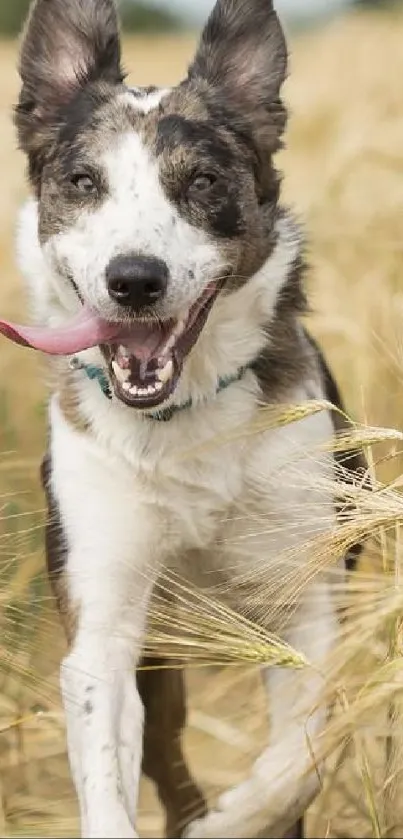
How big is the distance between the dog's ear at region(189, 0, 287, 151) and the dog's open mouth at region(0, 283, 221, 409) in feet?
2.67

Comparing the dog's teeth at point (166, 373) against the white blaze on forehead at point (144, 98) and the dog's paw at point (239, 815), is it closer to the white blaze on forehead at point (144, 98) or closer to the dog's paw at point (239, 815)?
the white blaze on forehead at point (144, 98)

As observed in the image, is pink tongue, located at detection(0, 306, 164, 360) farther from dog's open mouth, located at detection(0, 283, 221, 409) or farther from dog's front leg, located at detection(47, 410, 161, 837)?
dog's front leg, located at detection(47, 410, 161, 837)

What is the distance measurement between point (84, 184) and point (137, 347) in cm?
53

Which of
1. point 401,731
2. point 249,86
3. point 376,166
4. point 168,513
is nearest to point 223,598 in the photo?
point 168,513

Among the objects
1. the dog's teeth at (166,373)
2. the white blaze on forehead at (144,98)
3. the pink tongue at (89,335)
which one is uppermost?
the white blaze on forehead at (144,98)

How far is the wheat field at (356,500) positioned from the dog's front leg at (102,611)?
10 cm

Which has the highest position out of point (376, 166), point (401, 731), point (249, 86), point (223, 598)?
point (249, 86)

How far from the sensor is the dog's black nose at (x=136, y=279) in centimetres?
408

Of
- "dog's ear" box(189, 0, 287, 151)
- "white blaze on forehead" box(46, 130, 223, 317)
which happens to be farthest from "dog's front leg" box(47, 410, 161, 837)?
"dog's ear" box(189, 0, 287, 151)

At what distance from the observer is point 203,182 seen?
4.52 meters

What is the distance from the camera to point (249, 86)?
195 inches

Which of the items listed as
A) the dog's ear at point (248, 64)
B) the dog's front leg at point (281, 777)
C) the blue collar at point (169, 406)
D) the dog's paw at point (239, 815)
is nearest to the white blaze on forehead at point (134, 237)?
the blue collar at point (169, 406)

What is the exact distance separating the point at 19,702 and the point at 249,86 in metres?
2.03

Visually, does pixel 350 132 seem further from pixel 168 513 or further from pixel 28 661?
pixel 28 661
